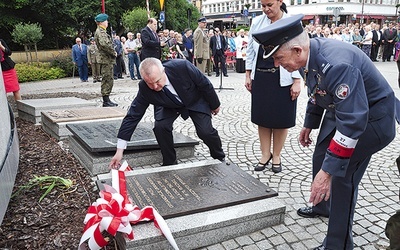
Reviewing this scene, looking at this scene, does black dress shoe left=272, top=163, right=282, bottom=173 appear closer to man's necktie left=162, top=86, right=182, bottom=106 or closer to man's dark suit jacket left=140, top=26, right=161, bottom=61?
man's necktie left=162, top=86, right=182, bottom=106

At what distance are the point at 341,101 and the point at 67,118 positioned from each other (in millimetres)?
4691

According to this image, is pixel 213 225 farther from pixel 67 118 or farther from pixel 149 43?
pixel 149 43

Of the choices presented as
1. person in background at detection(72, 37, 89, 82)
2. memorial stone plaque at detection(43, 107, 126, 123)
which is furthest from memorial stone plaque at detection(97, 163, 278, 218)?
person in background at detection(72, 37, 89, 82)

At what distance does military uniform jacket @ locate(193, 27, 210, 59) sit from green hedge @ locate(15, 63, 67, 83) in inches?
295

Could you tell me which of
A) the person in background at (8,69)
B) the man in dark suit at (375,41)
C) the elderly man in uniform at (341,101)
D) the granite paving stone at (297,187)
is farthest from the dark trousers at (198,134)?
the man in dark suit at (375,41)

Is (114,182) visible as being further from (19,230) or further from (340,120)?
(340,120)

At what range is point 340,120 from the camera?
2.04 meters

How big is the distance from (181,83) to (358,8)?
186 ft

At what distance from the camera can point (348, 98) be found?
6.53 ft

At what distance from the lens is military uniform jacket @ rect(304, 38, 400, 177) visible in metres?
2.00

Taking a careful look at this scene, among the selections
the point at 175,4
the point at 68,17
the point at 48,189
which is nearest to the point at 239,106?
the point at 48,189

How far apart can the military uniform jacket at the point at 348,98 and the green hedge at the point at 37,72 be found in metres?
15.8

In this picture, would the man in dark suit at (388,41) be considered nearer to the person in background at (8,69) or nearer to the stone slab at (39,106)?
the stone slab at (39,106)

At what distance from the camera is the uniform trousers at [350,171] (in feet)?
7.39
